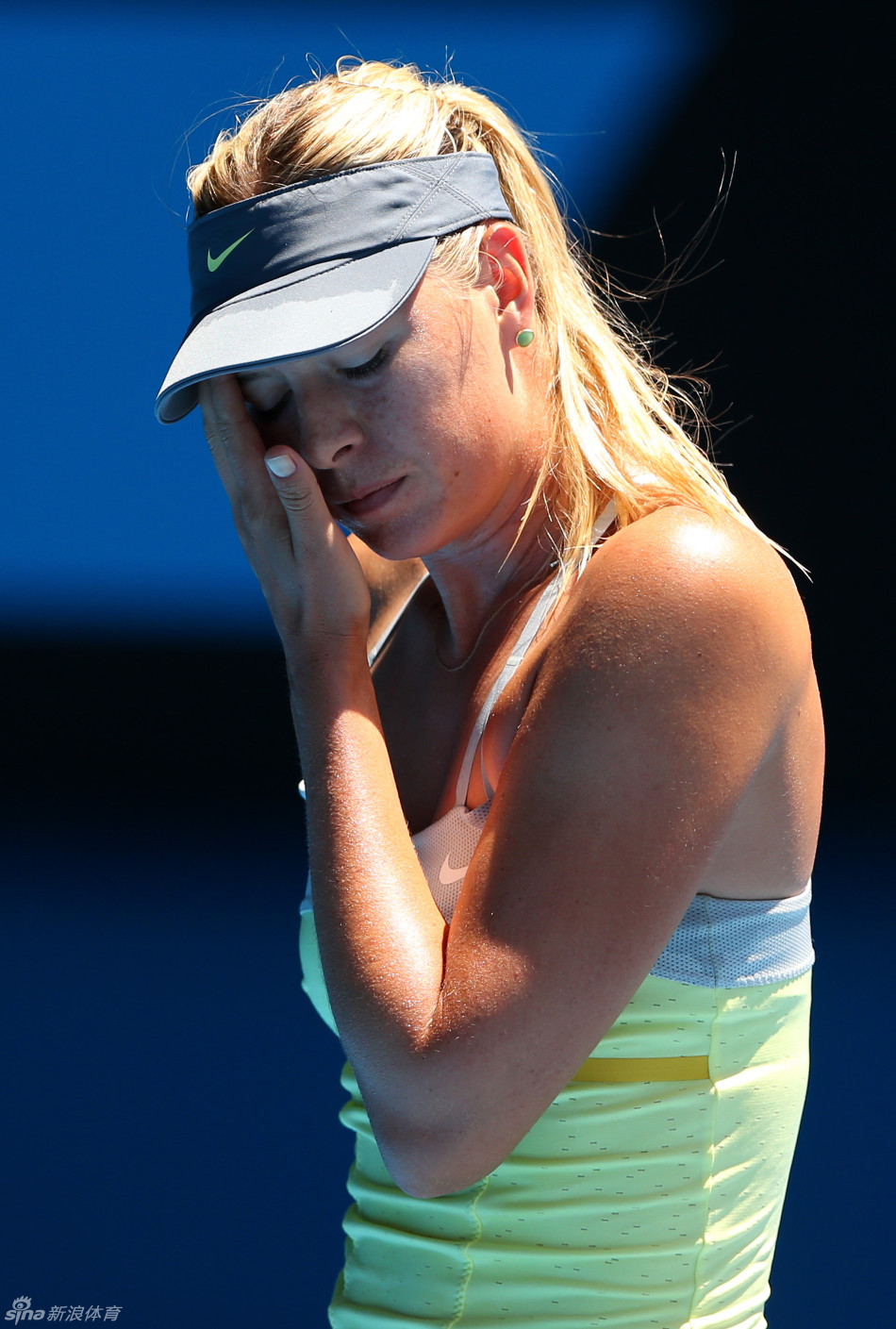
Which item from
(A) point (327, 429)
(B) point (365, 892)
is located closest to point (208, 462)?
(A) point (327, 429)

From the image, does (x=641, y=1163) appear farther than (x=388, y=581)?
No

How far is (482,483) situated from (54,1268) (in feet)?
6.50

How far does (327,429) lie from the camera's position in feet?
3.55

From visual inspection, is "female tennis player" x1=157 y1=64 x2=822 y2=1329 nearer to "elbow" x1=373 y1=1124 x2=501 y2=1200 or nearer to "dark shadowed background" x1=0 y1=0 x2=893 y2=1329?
"elbow" x1=373 y1=1124 x2=501 y2=1200

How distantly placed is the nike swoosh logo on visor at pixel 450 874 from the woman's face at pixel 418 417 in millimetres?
305

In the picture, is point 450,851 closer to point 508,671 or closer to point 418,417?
point 508,671

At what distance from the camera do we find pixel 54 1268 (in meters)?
2.36

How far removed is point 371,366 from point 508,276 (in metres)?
0.20

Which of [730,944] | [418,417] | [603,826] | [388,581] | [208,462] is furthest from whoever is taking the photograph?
[208,462]

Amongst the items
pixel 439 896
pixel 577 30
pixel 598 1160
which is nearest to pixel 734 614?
pixel 439 896

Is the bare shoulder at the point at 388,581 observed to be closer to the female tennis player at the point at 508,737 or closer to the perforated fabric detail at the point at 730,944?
the female tennis player at the point at 508,737

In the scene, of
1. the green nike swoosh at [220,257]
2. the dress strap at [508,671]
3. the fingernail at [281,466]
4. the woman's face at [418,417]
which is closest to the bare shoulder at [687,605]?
the dress strap at [508,671]

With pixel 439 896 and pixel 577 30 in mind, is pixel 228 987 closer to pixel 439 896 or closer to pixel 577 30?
pixel 439 896

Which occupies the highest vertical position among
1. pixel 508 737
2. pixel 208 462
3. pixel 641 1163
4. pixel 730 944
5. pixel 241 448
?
pixel 241 448
